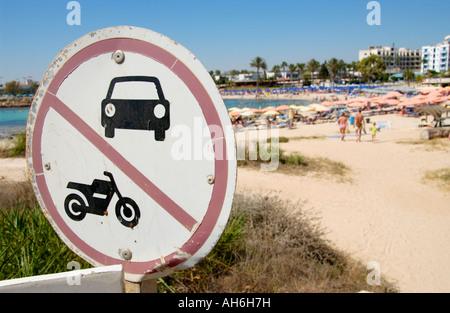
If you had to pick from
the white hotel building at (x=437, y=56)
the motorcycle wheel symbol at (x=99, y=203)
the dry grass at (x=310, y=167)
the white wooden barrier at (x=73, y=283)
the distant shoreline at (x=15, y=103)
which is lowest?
the dry grass at (x=310, y=167)

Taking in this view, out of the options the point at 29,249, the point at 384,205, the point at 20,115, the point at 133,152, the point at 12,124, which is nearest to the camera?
the point at 133,152

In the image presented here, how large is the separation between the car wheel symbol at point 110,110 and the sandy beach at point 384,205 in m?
5.09

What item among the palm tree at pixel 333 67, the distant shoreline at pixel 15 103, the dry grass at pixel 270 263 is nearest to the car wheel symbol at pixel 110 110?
the dry grass at pixel 270 263

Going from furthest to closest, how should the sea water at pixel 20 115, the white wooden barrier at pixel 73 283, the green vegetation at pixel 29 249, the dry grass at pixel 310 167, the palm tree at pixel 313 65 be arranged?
the palm tree at pixel 313 65 < the sea water at pixel 20 115 < the dry grass at pixel 310 167 < the green vegetation at pixel 29 249 < the white wooden barrier at pixel 73 283

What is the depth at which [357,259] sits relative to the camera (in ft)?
19.2

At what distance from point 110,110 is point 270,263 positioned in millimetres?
3007

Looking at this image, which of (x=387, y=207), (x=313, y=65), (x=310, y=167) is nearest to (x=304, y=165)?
(x=310, y=167)

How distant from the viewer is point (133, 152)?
1.15 m

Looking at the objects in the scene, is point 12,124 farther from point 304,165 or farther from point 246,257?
point 246,257

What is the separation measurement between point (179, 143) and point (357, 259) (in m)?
5.61

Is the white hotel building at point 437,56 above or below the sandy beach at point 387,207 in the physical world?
above

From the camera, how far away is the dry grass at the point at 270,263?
307cm

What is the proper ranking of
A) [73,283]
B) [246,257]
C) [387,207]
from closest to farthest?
[73,283] < [246,257] < [387,207]

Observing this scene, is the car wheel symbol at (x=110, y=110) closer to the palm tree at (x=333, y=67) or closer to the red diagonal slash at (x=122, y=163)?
the red diagonal slash at (x=122, y=163)
